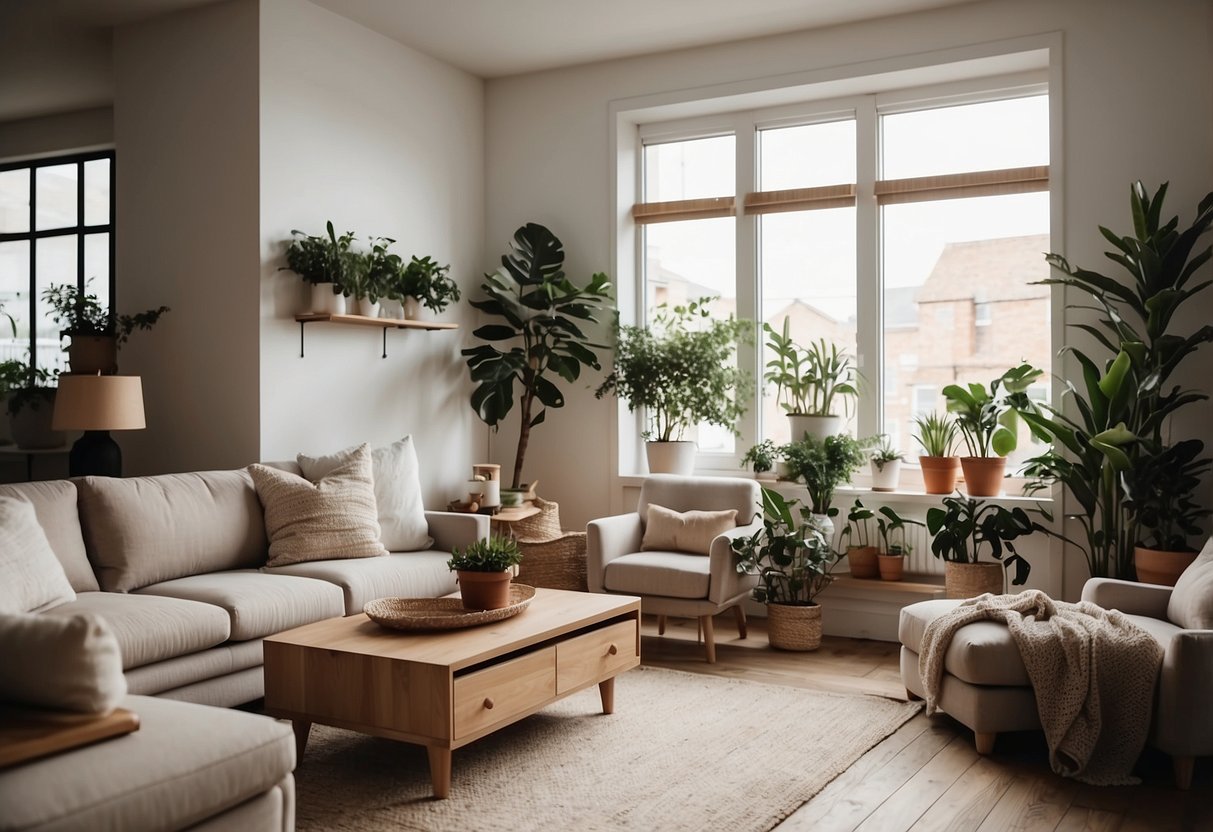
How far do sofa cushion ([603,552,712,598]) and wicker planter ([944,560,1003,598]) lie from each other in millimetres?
1105

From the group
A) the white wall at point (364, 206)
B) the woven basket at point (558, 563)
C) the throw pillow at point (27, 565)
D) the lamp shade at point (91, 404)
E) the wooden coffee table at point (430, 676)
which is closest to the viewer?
the wooden coffee table at point (430, 676)

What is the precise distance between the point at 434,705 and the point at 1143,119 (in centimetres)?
389

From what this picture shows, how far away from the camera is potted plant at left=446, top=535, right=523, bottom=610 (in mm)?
3414

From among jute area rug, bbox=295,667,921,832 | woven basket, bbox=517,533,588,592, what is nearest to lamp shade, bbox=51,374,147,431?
jute area rug, bbox=295,667,921,832

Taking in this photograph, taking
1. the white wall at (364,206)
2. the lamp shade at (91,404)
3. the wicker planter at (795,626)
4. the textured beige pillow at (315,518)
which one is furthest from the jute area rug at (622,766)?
the white wall at (364,206)

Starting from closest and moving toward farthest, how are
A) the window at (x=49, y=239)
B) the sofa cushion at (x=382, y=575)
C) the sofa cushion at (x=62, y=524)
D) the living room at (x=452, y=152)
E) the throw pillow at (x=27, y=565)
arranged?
the throw pillow at (x=27, y=565)
the sofa cushion at (x=62, y=524)
the sofa cushion at (x=382, y=575)
the living room at (x=452, y=152)
the window at (x=49, y=239)

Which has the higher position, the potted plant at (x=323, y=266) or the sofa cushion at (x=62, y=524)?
the potted plant at (x=323, y=266)

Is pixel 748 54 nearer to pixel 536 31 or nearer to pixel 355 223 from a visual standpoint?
pixel 536 31

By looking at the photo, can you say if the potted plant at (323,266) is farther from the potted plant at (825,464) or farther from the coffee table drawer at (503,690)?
the potted plant at (825,464)

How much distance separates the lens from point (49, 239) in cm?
640

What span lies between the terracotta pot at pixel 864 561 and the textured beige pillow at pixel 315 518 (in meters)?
2.28

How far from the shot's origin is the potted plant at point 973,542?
14.8ft

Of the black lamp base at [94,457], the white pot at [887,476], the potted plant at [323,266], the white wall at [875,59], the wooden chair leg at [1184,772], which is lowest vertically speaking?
the wooden chair leg at [1184,772]

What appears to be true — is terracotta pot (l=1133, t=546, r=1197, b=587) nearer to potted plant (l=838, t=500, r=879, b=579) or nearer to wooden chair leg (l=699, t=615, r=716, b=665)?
potted plant (l=838, t=500, r=879, b=579)
